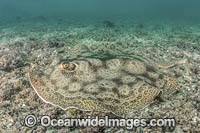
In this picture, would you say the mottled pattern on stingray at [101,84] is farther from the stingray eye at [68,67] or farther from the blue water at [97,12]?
the blue water at [97,12]

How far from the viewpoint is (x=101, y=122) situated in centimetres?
421

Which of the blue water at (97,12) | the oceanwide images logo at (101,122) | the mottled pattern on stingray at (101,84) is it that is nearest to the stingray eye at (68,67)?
the mottled pattern on stingray at (101,84)

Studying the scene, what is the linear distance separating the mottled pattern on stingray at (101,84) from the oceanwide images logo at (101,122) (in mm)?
396

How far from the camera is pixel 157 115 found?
438cm

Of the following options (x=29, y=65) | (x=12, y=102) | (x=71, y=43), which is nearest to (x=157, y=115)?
(x=12, y=102)

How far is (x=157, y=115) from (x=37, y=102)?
3.17 meters

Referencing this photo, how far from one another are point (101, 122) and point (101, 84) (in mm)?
885

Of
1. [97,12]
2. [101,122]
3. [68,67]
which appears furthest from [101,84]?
[97,12]

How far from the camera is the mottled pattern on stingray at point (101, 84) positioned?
13.2ft

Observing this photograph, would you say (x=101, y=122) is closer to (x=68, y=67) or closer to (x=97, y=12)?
(x=68, y=67)

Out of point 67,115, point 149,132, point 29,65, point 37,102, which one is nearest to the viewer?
point 149,132

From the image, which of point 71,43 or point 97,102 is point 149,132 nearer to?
point 97,102

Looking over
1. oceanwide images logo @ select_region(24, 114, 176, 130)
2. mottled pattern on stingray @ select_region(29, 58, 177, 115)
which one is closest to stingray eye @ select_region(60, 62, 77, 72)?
mottled pattern on stingray @ select_region(29, 58, 177, 115)

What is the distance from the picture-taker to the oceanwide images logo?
4113mm
